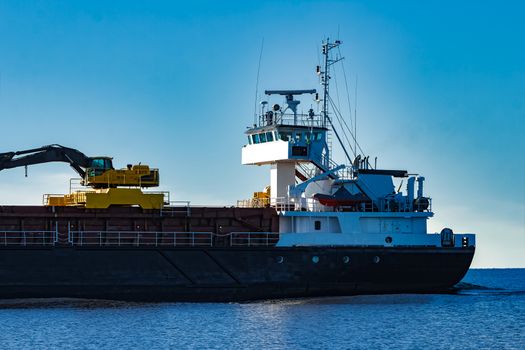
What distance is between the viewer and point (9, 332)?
3675 centimetres

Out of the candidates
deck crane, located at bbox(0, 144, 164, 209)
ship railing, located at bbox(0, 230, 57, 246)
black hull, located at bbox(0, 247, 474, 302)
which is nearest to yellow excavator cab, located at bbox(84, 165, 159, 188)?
deck crane, located at bbox(0, 144, 164, 209)

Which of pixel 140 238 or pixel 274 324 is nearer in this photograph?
pixel 274 324

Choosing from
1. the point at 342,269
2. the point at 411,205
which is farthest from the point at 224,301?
the point at 411,205

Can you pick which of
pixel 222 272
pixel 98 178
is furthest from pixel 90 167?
pixel 222 272

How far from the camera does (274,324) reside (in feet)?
128

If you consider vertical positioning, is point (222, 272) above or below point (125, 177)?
below

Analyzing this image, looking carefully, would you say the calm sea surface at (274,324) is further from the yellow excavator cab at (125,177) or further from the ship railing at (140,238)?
the yellow excavator cab at (125,177)

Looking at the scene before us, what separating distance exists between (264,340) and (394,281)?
1289 centimetres

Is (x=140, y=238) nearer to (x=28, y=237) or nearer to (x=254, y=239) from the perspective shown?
(x=28, y=237)

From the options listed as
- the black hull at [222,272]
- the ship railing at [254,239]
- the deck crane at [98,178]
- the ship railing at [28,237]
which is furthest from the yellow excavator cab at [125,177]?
the ship railing at [254,239]

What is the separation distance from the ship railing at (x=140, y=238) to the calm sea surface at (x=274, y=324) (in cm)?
260

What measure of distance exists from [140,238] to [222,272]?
12.0 feet

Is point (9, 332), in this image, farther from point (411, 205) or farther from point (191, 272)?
point (411, 205)

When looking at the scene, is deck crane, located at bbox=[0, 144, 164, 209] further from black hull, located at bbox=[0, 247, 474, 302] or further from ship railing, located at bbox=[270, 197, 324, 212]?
ship railing, located at bbox=[270, 197, 324, 212]
